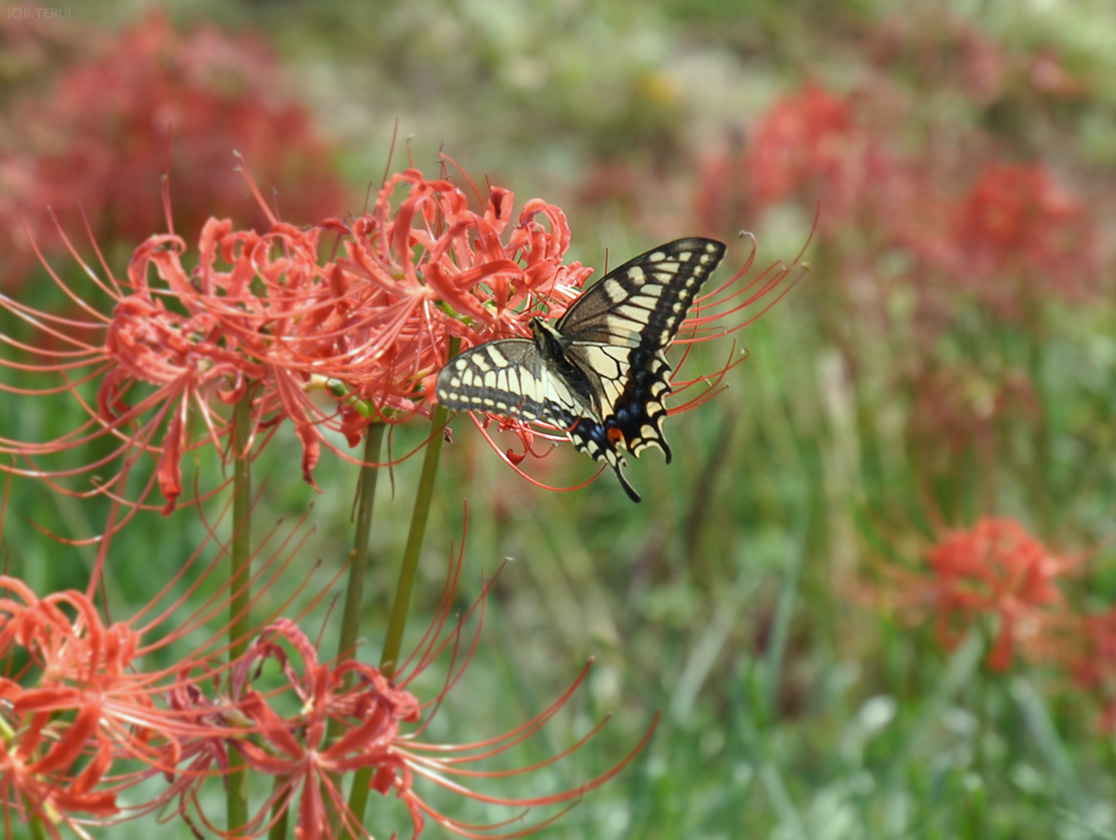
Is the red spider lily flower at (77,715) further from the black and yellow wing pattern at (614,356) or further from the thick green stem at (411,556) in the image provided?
the black and yellow wing pattern at (614,356)

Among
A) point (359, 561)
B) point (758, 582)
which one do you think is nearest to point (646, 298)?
point (359, 561)

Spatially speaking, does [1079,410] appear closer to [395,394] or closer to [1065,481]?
[1065,481]

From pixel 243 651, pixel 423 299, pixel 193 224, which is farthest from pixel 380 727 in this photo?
pixel 193 224

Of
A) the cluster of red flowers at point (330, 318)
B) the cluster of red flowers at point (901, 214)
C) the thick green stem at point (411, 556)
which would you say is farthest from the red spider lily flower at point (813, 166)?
the thick green stem at point (411, 556)

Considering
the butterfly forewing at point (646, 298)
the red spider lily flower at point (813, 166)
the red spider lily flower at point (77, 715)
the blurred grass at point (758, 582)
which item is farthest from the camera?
the red spider lily flower at point (813, 166)

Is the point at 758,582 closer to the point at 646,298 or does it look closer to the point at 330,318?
the point at 646,298

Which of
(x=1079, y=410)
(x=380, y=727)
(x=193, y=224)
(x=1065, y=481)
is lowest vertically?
(x=380, y=727)
